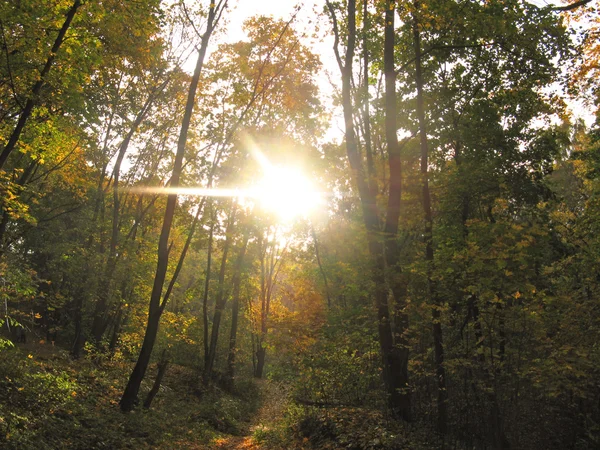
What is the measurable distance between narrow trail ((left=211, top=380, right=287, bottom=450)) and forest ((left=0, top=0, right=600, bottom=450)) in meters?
0.23

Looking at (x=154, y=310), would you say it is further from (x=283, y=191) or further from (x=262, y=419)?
(x=283, y=191)

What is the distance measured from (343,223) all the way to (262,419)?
35.4 feet

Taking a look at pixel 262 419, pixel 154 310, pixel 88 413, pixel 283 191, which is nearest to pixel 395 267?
pixel 154 310

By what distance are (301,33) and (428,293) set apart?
38.9ft

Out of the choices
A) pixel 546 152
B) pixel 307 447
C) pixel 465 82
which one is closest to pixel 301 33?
pixel 465 82

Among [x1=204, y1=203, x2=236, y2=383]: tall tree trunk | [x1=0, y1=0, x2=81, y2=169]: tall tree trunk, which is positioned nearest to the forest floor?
[x1=204, y1=203, x2=236, y2=383]: tall tree trunk

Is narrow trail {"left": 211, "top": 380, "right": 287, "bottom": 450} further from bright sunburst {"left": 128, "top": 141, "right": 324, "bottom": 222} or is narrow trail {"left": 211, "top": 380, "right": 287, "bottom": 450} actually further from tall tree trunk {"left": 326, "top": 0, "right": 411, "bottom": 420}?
bright sunburst {"left": 128, "top": 141, "right": 324, "bottom": 222}

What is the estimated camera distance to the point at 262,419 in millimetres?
17719

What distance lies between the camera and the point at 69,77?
10094 millimetres

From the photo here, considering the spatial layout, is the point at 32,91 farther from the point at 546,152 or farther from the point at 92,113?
the point at 546,152

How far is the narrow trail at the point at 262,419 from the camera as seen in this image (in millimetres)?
11638

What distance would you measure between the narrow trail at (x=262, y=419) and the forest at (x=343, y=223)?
227mm

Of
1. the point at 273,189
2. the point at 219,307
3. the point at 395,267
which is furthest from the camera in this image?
the point at 219,307

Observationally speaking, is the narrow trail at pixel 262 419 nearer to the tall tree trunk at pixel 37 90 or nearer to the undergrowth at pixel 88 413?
the undergrowth at pixel 88 413
